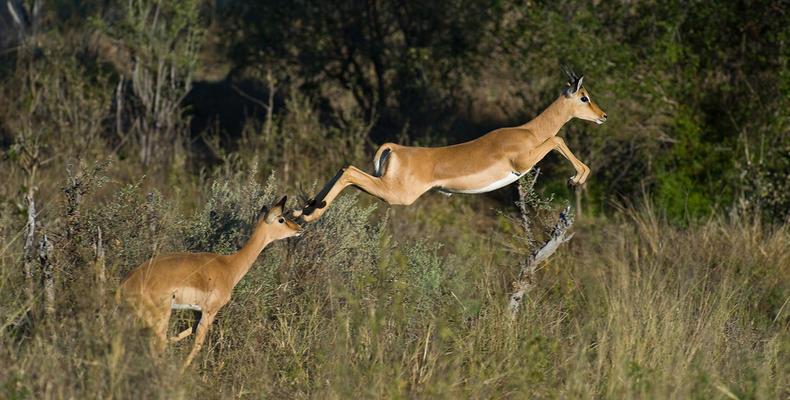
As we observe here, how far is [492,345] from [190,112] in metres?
13.1

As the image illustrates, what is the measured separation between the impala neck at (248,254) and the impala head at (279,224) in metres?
0.03

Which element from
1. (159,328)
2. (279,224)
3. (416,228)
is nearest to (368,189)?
(279,224)

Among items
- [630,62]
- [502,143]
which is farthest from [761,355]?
[630,62]

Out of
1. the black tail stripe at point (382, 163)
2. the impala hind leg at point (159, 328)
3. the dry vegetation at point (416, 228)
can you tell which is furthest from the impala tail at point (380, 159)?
the impala hind leg at point (159, 328)

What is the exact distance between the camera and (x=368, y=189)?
17.6 feet

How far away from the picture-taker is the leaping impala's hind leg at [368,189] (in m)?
5.31

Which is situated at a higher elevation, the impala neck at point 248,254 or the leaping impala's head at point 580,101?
the leaping impala's head at point 580,101

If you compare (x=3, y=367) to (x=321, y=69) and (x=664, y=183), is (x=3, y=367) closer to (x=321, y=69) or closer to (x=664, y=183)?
(x=664, y=183)

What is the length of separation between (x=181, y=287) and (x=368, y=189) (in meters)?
1.28

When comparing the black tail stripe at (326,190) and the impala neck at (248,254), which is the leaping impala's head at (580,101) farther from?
the impala neck at (248,254)

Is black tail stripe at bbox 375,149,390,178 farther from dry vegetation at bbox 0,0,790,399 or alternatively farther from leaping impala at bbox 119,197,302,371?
leaping impala at bbox 119,197,302,371

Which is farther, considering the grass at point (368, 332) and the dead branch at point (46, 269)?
the dead branch at point (46, 269)

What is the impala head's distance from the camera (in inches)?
209

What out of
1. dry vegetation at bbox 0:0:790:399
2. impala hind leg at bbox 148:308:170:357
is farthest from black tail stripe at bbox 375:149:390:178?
impala hind leg at bbox 148:308:170:357
